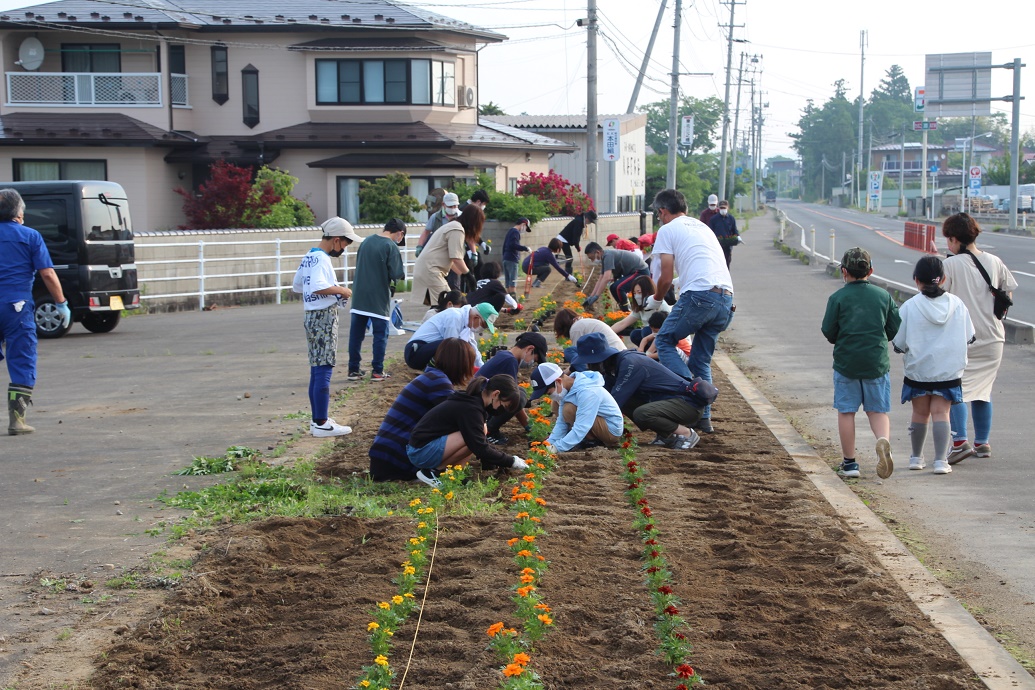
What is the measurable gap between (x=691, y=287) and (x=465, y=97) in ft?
92.4

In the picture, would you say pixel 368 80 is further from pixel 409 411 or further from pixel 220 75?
pixel 409 411

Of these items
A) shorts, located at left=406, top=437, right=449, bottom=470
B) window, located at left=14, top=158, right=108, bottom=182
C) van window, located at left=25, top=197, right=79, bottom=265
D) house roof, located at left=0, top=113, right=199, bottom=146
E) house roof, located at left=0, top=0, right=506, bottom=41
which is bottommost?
shorts, located at left=406, top=437, right=449, bottom=470

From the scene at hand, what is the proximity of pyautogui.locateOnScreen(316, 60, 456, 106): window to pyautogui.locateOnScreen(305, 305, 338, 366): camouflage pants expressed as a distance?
25.7 meters

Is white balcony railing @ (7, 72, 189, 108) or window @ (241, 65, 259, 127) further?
window @ (241, 65, 259, 127)

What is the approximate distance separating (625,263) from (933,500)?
8399 mm

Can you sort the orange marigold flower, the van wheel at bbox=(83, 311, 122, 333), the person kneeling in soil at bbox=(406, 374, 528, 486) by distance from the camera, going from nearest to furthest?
1. the orange marigold flower
2. the person kneeling in soil at bbox=(406, 374, 528, 486)
3. the van wheel at bbox=(83, 311, 122, 333)

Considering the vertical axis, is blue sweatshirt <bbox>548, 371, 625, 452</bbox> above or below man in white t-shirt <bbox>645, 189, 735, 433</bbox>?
below

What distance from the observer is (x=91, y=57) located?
32656 mm

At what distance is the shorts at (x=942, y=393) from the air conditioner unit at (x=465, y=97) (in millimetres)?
28800

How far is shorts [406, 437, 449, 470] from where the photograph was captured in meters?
7.12

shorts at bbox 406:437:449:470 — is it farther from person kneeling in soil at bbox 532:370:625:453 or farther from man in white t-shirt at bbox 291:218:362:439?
man in white t-shirt at bbox 291:218:362:439

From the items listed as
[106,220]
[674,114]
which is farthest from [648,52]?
[106,220]

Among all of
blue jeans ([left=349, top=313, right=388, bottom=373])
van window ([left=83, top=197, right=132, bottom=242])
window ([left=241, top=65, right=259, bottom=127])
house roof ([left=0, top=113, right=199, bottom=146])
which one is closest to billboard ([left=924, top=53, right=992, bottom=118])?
window ([left=241, top=65, right=259, bottom=127])

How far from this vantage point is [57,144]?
30750 mm
